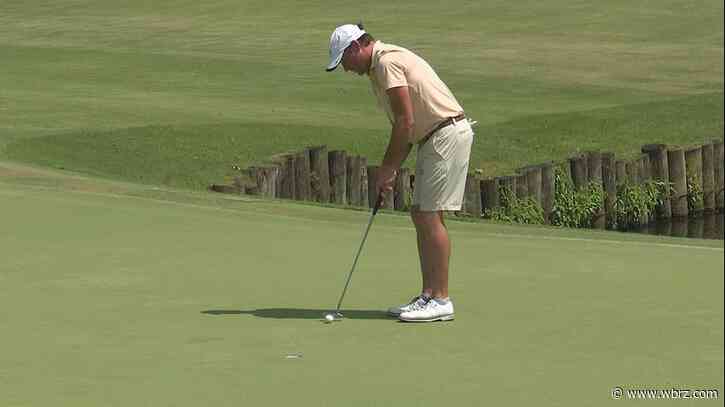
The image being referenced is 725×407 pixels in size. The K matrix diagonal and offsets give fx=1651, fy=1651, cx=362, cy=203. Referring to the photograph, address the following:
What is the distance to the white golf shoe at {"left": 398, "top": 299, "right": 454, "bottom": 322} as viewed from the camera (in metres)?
8.36

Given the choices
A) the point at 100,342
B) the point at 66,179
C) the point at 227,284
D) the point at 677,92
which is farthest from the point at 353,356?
the point at 677,92

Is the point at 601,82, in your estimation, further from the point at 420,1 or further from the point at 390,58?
the point at 390,58

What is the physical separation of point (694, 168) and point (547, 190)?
399 centimetres

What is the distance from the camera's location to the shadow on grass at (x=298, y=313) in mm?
8570

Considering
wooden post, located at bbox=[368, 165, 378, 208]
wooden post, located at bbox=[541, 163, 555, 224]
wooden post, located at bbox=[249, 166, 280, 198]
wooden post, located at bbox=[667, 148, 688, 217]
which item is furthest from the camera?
wooden post, located at bbox=[667, 148, 688, 217]

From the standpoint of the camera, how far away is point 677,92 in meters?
32.2

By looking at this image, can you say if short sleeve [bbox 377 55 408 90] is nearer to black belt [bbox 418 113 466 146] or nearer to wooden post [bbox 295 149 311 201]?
black belt [bbox 418 113 466 146]

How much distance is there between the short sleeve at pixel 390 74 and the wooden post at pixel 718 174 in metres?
18.0

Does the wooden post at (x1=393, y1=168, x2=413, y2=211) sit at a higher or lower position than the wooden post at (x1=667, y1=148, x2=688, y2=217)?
higher

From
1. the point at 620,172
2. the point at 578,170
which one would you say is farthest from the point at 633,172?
the point at 578,170

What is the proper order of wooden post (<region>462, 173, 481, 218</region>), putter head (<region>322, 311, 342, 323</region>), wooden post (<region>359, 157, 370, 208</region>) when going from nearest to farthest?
putter head (<region>322, 311, 342, 323</region>)
wooden post (<region>462, 173, 481, 218</region>)
wooden post (<region>359, 157, 370, 208</region>)

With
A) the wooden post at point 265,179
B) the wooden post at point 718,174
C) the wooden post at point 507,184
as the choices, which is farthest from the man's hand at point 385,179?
the wooden post at point 718,174

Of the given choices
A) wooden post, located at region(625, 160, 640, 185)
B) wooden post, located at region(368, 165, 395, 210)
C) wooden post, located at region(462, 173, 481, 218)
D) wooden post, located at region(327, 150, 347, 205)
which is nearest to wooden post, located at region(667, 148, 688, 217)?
wooden post, located at region(625, 160, 640, 185)

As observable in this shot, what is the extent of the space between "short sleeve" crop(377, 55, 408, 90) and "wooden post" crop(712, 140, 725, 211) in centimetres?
1801
